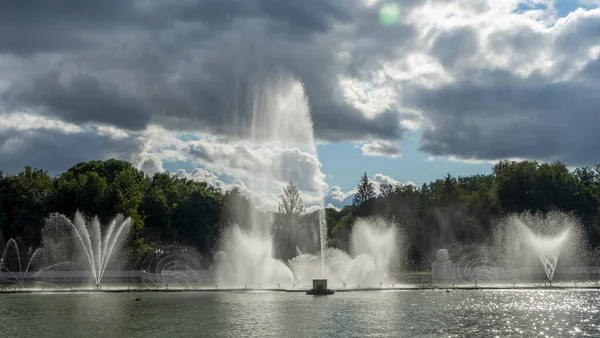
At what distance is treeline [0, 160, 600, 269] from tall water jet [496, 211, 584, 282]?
210cm

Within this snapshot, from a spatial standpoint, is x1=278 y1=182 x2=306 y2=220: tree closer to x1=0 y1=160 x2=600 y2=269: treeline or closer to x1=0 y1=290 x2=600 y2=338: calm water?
x1=0 y1=160 x2=600 y2=269: treeline

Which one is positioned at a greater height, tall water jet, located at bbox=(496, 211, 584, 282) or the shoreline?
tall water jet, located at bbox=(496, 211, 584, 282)

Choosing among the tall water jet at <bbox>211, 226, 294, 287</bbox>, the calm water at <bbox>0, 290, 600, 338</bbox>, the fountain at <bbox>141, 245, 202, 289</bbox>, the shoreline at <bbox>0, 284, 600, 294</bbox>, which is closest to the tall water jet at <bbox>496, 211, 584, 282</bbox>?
the shoreline at <bbox>0, 284, 600, 294</bbox>

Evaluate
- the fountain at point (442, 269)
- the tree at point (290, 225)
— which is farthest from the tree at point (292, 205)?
the fountain at point (442, 269)

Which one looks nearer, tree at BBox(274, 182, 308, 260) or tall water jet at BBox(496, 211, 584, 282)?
tall water jet at BBox(496, 211, 584, 282)

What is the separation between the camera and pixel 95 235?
90000 millimetres

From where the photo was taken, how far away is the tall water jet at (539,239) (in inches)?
3521

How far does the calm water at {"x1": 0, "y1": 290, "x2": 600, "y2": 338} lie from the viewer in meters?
35.9

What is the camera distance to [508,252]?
317ft

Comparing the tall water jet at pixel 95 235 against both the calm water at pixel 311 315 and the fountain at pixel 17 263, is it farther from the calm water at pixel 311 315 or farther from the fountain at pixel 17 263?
the calm water at pixel 311 315

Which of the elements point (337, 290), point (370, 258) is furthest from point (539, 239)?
point (337, 290)

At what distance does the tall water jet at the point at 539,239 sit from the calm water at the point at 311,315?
31.4 metres

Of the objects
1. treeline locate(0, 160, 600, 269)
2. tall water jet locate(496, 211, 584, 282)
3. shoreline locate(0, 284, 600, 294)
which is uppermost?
treeline locate(0, 160, 600, 269)

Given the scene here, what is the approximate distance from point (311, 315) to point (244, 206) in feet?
305
